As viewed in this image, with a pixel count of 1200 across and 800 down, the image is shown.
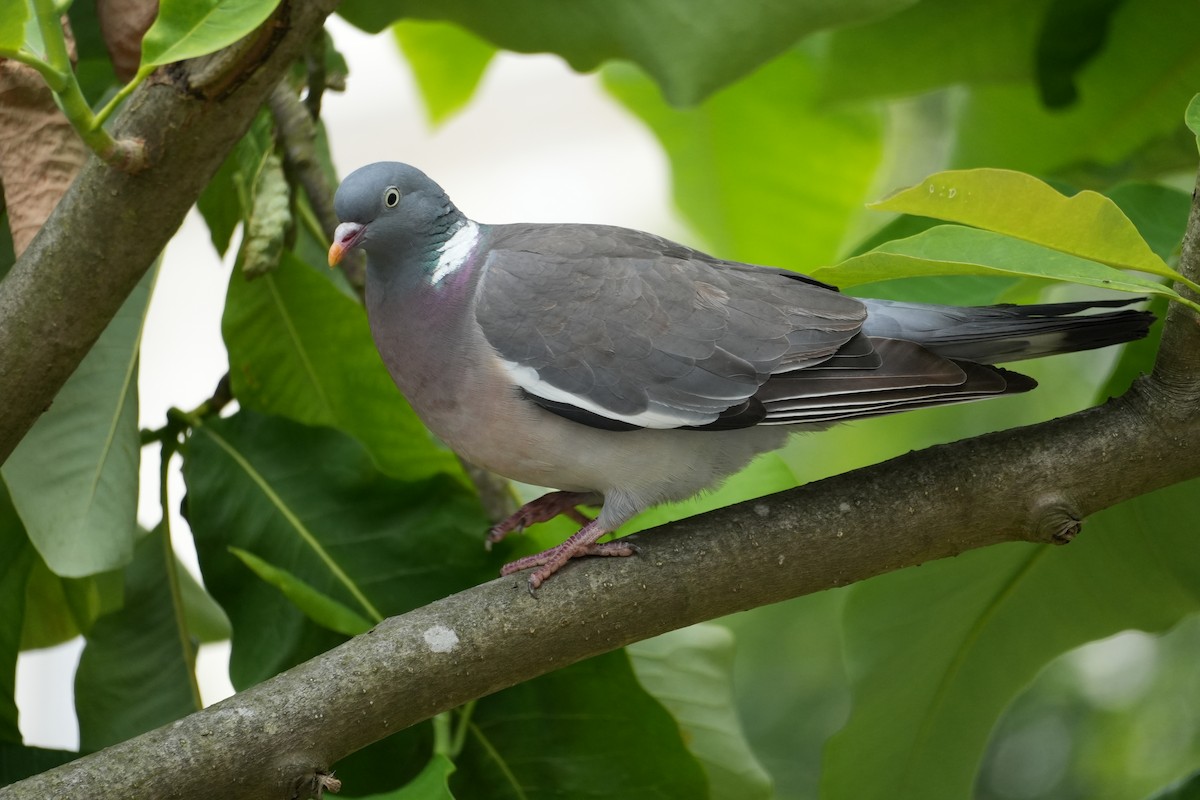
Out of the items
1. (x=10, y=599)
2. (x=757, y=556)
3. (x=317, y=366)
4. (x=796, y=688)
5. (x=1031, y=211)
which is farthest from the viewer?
(x=796, y=688)

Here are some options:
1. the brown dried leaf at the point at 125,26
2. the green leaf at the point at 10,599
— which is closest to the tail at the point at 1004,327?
the brown dried leaf at the point at 125,26

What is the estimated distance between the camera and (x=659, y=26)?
1.31 meters

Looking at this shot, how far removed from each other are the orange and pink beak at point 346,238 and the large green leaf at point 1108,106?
2.97 feet

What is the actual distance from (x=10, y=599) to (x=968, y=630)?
1.01 m

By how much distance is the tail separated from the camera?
→ 1.04m

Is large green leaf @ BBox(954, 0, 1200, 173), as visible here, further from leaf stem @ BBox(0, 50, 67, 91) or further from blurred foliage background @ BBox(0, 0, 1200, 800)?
leaf stem @ BBox(0, 50, 67, 91)

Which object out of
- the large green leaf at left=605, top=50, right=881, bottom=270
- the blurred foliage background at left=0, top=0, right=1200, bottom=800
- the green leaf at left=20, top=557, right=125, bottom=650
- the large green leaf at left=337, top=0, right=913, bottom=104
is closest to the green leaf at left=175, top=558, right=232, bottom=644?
the blurred foliage background at left=0, top=0, right=1200, bottom=800

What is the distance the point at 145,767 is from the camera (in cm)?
84

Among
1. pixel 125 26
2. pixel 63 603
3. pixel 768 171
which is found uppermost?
pixel 768 171

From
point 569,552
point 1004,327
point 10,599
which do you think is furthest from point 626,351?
point 10,599

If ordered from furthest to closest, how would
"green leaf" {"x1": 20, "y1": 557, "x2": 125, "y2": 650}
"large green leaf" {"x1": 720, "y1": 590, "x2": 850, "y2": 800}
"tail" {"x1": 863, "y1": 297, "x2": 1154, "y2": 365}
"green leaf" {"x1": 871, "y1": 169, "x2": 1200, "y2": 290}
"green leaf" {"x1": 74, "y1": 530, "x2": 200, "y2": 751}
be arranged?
1. "large green leaf" {"x1": 720, "y1": 590, "x2": 850, "y2": 800}
2. "green leaf" {"x1": 20, "y1": 557, "x2": 125, "y2": 650}
3. "green leaf" {"x1": 74, "y1": 530, "x2": 200, "y2": 751}
4. "tail" {"x1": 863, "y1": 297, "x2": 1154, "y2": 365}
5. "green leaf" {"x1": 871, "y1": 169, "x2": 1200, "y2": 290}

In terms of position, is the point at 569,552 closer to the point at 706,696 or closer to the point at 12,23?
the point at 706,696

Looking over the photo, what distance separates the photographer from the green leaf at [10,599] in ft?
4.00

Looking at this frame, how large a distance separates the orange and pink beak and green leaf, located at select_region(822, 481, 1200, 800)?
0.64 metres
